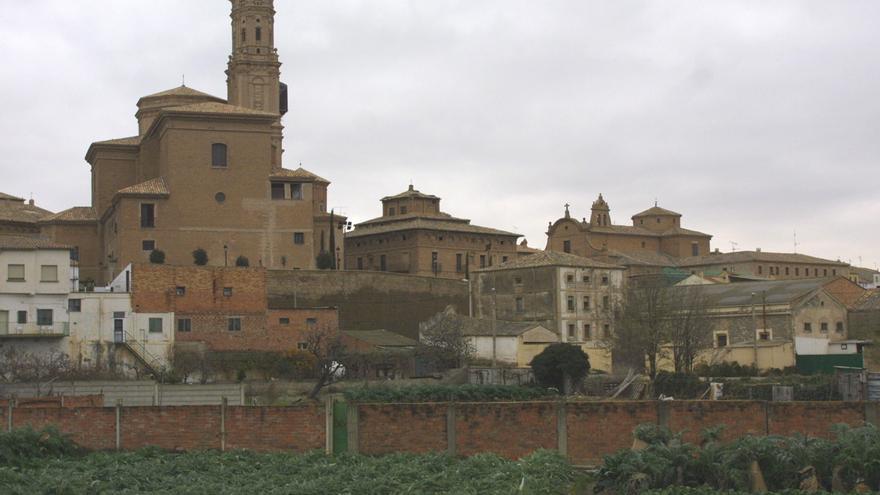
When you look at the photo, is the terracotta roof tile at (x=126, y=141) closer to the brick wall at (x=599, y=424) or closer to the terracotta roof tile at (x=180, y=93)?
the terracotta roof tile at (x=180, y=93)

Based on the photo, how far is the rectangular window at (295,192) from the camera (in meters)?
57.8

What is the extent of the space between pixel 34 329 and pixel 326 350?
10038mm

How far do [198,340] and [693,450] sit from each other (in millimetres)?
30048

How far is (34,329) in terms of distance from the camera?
4334cm

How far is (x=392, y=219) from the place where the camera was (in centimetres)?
7619

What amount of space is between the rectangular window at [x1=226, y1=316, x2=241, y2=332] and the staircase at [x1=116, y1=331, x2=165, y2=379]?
3.19 metres

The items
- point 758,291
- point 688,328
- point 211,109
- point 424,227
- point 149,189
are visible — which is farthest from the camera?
point 424,227

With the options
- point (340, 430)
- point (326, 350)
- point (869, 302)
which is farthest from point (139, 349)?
point (869, 302)

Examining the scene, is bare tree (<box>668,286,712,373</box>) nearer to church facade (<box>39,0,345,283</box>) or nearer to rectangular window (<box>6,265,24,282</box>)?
church facade (<box>39,0,345,283</box>)

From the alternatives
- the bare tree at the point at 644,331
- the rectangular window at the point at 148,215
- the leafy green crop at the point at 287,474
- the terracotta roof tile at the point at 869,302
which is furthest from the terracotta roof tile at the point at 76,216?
the leafy green crop at the point at 287,474

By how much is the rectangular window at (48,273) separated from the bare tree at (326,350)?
9.23 metres

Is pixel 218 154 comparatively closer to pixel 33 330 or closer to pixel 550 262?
pixel 550 262

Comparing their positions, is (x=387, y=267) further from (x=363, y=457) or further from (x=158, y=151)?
(x=363, y=457)

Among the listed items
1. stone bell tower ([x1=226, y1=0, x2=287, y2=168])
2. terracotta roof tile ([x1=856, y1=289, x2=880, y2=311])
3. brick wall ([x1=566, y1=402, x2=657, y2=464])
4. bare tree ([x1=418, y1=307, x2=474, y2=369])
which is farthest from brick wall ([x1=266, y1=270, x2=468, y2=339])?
brick wall ([x1=566, y1=402, x2=657, y2=464])
